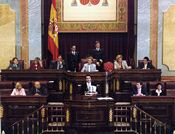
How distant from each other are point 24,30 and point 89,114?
447 centimetres

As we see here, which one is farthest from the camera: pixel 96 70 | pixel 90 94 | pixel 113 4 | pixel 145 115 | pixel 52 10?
pixel 113 4

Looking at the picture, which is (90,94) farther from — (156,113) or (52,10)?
(52,10)

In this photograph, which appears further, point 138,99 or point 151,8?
point 151,8

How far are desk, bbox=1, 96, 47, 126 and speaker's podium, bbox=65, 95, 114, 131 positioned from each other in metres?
0.72

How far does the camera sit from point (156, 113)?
34.6 feet

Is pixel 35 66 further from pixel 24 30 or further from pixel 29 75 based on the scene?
pixel 24 30

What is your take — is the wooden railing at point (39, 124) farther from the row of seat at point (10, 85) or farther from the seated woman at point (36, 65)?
the seated woman at point (36, 65)

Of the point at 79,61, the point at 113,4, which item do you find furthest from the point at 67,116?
the point at 113,4

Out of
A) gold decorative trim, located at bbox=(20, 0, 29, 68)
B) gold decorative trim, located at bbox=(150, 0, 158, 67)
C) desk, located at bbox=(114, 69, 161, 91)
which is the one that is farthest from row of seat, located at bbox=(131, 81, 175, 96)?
gold decorative trim, located at bbox=(20, 0, 29, 68)

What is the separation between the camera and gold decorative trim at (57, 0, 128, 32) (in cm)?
1450

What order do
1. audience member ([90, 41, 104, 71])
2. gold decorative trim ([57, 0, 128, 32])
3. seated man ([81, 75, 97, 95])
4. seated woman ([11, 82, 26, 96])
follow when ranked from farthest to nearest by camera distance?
1. gold decorative trim ([57, 0, 128, 32])
2. audience member ([90, 41, 104, 71])
3. seated man ([81, 75, 97, 95])
4. seated woman ([11, 82, 26, 96])

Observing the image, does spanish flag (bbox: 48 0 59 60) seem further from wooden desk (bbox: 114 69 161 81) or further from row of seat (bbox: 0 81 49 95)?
wooden desk (bbox: 114 69 161 81)

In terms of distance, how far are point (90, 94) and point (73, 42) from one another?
3.92 meters

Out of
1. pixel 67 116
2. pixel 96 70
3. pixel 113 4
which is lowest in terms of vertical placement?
pixel 67 116
